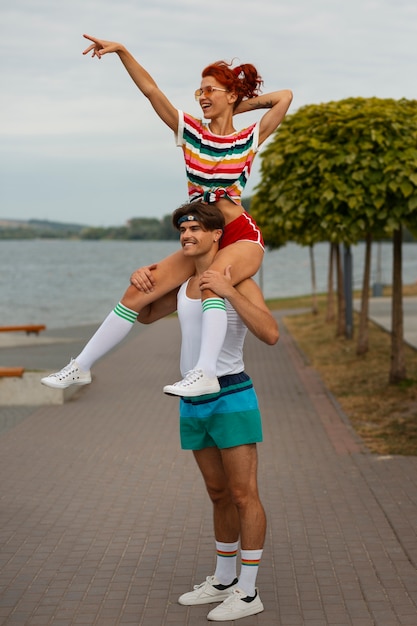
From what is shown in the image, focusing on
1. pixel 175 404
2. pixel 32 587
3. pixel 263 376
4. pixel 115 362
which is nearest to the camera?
pixel 32 587

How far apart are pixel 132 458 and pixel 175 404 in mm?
3712

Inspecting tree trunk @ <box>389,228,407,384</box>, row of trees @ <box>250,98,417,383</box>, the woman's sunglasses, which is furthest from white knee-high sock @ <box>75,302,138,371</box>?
tree trunk @ <box>389,228,407,384</box>

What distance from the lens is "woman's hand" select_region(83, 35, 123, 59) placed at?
5078 mm

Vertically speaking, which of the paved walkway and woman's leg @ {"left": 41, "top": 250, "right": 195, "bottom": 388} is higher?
woman's leg @ {"left": 41, "top": 250, "right": 195, "bottom": 388}

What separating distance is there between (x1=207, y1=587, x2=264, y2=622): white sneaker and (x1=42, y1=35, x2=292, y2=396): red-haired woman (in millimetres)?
1378

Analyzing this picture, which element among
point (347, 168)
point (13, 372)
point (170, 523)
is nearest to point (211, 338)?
point (170, 523)

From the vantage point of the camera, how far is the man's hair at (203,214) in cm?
514

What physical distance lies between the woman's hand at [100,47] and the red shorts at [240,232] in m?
1.01

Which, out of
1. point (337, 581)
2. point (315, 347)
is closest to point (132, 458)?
point (337, 581)

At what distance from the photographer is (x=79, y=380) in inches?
203

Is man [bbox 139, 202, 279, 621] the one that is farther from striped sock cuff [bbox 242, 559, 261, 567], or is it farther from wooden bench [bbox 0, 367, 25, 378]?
wooden bench [bbox 0, 367, 25, 378]

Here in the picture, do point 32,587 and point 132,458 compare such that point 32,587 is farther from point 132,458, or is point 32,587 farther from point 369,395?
point 369,395

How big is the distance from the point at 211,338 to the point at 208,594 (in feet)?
5.54

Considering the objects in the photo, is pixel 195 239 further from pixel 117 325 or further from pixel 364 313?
pixel 364 313
